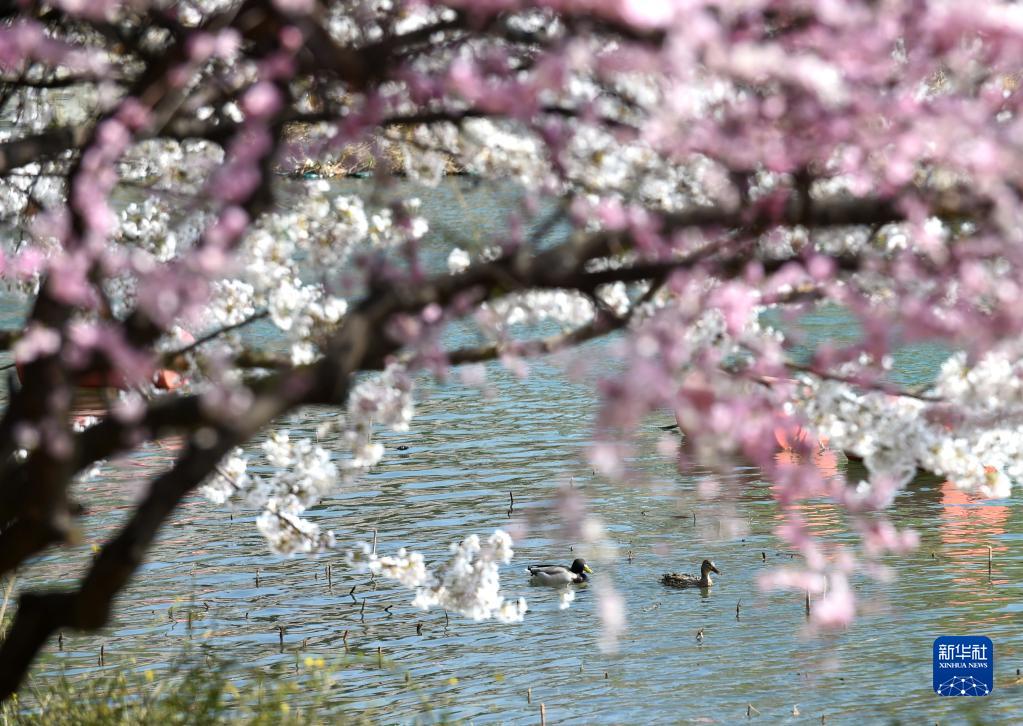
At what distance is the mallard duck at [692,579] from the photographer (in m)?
15.0

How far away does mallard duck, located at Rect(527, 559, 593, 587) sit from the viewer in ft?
49.7

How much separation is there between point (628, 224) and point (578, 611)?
11.5 metres

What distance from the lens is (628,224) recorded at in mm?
3750

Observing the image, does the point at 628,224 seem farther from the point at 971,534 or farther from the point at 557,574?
the point at 971,534

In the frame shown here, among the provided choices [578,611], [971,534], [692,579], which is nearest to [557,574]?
[578,611]

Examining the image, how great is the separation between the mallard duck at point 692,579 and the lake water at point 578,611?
0.13 meters

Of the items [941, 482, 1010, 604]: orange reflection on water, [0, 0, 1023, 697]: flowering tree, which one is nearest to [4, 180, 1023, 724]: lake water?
[941, 482, 1010, 604]: orange reflection on water

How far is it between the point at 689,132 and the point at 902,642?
34.8 ft

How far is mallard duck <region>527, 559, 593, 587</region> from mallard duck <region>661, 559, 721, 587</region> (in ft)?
3.18

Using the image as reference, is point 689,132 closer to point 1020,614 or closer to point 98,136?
point 98,136

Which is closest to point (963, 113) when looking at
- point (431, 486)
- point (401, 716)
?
point (401, 716)

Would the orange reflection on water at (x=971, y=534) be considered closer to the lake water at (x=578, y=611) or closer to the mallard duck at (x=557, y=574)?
the lake water at (x=578, y=611)

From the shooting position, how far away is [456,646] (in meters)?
13.6

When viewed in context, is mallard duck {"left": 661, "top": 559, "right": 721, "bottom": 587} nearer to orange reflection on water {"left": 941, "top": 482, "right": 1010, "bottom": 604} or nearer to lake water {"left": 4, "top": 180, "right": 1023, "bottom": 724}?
lake water {"left": 4, "top": 180, "right": 1023, "bottom": 724}
